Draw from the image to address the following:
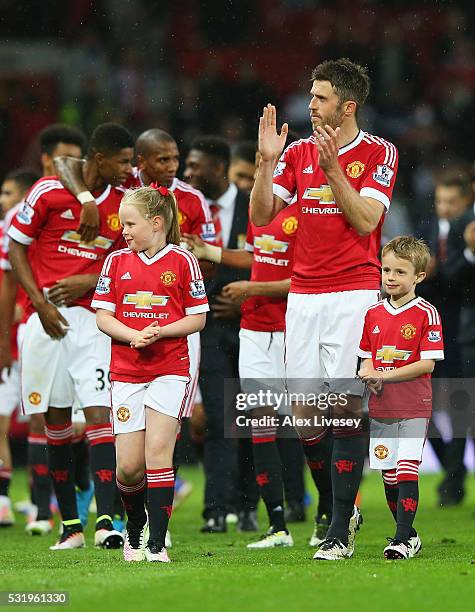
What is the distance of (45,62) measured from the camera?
2009 cm

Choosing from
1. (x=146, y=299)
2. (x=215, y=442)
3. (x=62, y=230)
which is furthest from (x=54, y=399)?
(x=215, y=442)

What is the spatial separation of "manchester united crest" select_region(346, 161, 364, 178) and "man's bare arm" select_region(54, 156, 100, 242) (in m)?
1.63

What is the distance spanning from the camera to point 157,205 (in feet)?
21.6

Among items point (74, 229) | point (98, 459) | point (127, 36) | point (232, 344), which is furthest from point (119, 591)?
point (127, 36)

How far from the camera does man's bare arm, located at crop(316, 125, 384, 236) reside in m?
6.38

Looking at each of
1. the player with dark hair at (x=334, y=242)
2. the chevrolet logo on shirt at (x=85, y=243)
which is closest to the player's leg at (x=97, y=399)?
the chevrolet logo on shirt at (x=85, y=243)

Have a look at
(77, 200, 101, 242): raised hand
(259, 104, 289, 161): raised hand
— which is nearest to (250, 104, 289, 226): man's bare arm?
(259, 104, 289, 161): raised hand

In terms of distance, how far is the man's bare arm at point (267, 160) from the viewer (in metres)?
6.60

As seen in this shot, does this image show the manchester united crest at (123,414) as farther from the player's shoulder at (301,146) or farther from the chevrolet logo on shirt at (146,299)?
the player's shoulder at (301,146)

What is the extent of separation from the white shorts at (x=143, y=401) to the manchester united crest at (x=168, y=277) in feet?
1.55

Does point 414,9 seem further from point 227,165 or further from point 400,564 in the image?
point 400,564

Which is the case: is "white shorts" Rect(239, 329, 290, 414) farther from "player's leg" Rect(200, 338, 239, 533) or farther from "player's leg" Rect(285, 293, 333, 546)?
"player's leg" Rect(285, 293, 333, 546)

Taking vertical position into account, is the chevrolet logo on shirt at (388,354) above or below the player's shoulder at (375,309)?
below

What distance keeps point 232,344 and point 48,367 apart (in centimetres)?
184
